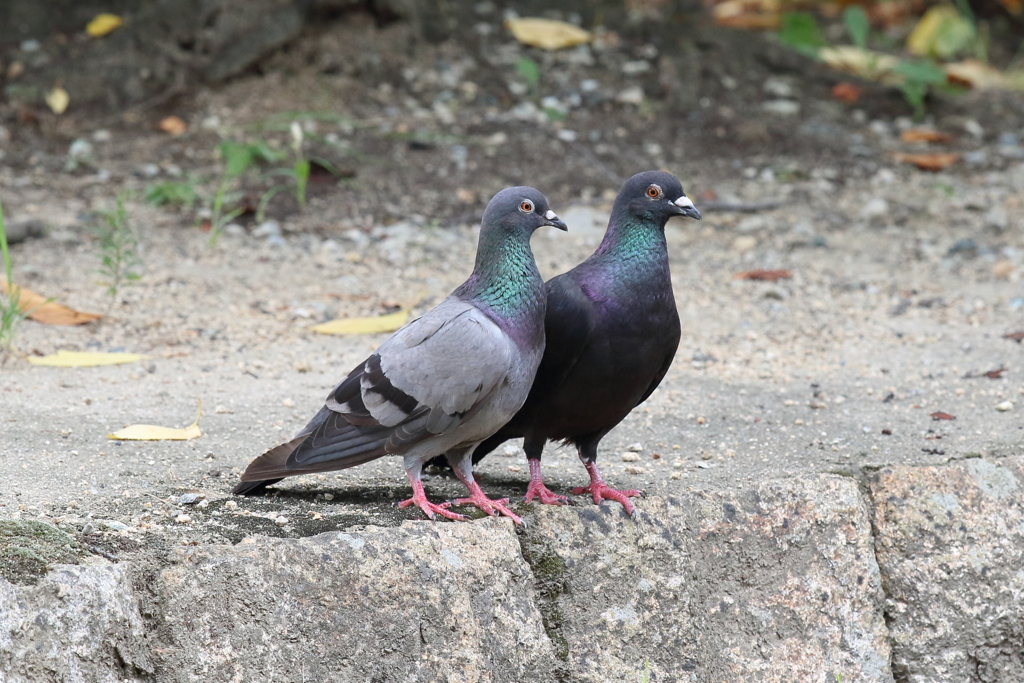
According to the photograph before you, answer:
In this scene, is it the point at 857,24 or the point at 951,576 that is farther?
the point at 857,24

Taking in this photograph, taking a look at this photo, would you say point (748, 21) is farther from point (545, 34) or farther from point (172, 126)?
point (172, 126)

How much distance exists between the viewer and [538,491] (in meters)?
3.68

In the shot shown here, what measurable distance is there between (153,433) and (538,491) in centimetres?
145

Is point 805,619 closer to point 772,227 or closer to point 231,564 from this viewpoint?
point 231,564

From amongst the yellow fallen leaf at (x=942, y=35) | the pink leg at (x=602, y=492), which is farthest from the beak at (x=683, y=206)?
the yellow fallen leaf at (x=942, y=35)

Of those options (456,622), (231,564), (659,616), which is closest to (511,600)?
(456,622)

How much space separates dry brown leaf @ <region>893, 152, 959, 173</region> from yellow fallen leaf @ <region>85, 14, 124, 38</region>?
224 inches

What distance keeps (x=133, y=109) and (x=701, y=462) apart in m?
5.37

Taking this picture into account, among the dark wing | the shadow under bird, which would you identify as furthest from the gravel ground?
the dark wing

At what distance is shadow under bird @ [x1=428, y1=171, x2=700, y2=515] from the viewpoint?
11.4 feet

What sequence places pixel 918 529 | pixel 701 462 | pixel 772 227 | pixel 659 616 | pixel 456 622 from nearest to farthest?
1. pixel 456 622
2. pixel 659 616
3. pixel 918 529
4. pixel 701 462
5. pixel 772 227

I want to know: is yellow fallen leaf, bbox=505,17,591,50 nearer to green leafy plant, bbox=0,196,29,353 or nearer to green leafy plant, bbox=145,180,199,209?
green leafy plant, bbox=145,180,199,209

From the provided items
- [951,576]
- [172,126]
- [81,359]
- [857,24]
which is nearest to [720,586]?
[951,576]

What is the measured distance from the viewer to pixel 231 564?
3.06 metres
